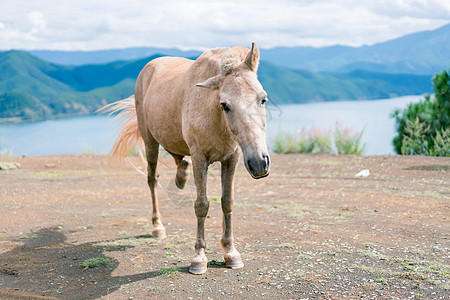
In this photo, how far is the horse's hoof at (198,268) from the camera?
13.9ft

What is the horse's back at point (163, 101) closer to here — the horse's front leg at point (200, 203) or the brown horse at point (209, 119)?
the brown horse at point (209, 119)

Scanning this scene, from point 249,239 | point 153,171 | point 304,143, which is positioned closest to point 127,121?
point 153,171

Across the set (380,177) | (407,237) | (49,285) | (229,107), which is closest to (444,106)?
(380,177)

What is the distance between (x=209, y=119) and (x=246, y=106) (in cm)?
55

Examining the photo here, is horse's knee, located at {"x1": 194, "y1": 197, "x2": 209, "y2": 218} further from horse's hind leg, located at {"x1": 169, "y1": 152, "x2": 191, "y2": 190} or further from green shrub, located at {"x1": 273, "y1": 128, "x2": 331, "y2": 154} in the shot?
green shrub, located at {"x1": 273, "y1": 128, "x2": 331, "y2": 154}

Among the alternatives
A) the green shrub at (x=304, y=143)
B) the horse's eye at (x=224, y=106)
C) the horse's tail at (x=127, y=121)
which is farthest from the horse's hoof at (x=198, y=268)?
the green shrub at (x=304, y=143)

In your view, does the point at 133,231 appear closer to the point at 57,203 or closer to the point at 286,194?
the point at 57,203

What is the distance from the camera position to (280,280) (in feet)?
13.1

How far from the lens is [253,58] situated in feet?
12.4

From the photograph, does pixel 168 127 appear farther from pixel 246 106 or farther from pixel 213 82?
pixel 246 106

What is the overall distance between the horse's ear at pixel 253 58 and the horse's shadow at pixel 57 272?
209 centimetres

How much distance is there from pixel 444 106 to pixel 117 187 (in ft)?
33.1

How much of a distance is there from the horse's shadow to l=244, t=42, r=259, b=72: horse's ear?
2087 mm

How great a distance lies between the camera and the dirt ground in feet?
12.9
